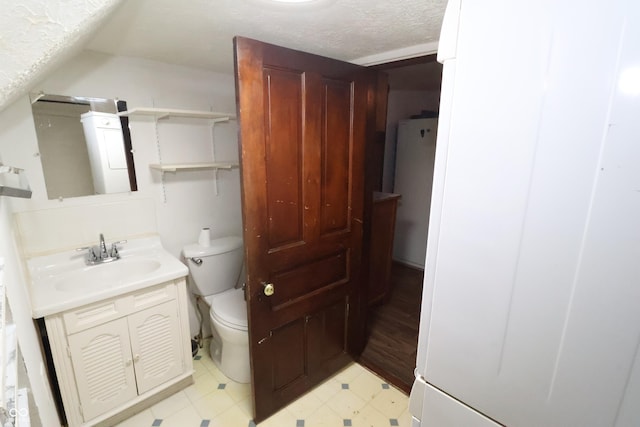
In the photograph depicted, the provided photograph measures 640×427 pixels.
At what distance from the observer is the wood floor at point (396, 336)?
2.03 metres

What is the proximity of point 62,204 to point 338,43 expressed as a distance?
1.70 m

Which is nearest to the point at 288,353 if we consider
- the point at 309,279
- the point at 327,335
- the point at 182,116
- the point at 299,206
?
the point at 327,335

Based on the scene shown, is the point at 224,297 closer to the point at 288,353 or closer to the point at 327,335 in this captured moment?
the point at 288,353

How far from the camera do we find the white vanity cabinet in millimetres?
1378

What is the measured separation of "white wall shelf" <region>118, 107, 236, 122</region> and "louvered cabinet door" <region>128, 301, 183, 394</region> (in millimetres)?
1062

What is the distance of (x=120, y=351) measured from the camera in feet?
4.99

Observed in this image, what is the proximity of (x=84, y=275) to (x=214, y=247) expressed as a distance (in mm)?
711

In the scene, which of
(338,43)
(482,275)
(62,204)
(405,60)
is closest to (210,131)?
(62,204)

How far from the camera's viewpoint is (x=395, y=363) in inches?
82.8

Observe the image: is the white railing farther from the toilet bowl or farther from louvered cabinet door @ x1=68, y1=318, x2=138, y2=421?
the toilet bowl

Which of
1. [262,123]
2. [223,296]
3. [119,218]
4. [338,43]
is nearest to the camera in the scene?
[262,123]

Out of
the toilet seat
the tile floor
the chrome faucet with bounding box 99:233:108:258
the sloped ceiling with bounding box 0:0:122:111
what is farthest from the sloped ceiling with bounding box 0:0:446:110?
the tile floor

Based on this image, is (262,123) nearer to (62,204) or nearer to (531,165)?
(531,165)

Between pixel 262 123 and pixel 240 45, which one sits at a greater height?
pixel 240 45
